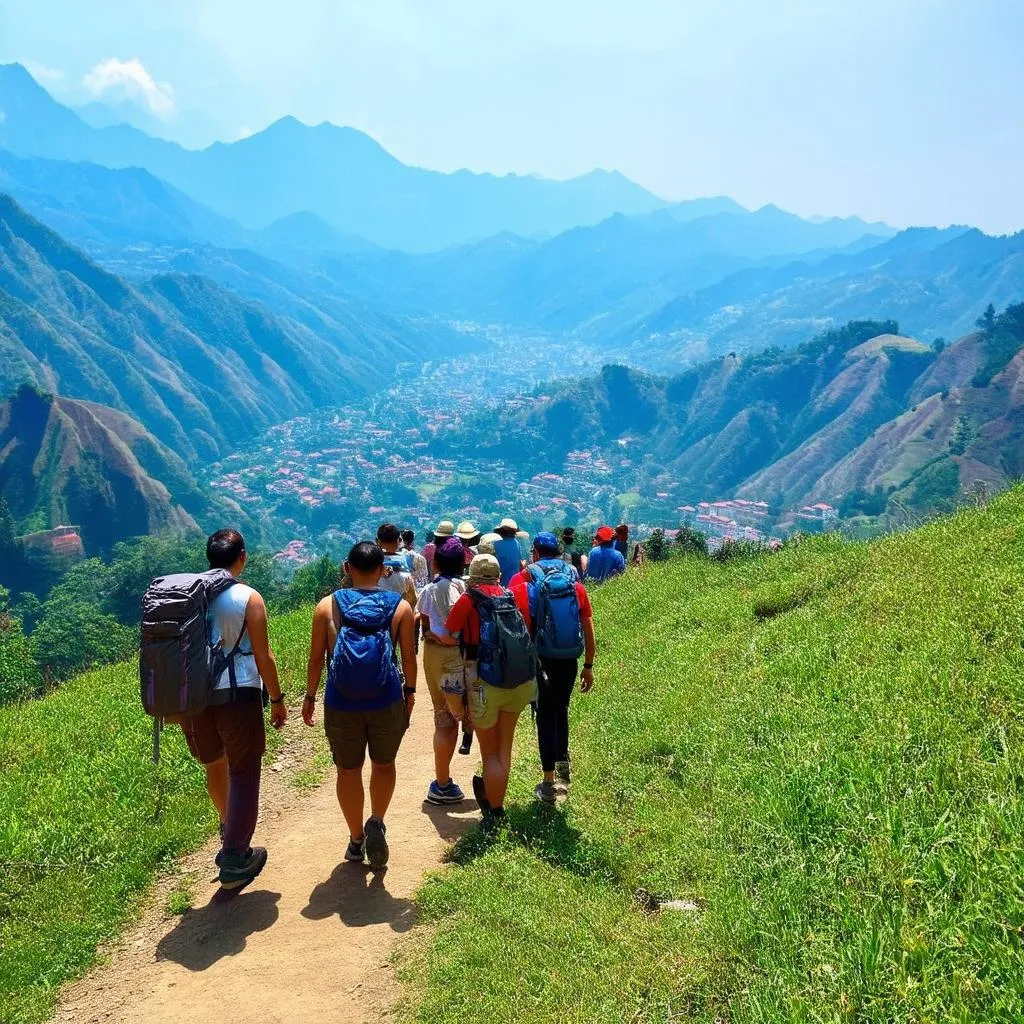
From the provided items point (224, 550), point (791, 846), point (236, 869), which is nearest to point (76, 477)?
point (224, 550)

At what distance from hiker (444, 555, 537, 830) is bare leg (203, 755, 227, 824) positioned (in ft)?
6.35

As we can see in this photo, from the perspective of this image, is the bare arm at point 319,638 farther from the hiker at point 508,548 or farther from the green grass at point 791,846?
the hiker at point 508,548

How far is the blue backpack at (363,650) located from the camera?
4.73 m

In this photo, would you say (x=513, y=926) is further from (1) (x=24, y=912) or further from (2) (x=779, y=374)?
(2) (x=779, y=374)

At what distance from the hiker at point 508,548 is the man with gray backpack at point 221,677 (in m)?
4.53

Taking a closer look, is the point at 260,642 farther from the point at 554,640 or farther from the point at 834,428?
the point at 834,428

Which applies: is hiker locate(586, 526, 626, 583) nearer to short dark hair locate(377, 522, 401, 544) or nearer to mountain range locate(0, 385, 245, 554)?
short dark hair locate(377, 522, 401, 544)

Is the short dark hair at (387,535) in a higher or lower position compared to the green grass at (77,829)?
higher

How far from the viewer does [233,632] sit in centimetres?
481

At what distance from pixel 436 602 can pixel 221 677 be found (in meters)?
1.89

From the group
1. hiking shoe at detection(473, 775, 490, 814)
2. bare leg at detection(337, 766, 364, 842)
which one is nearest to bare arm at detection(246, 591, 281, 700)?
bare leg at detection(337, 766, 364, 842)

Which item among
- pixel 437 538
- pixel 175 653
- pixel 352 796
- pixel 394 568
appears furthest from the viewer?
pixel 437 538

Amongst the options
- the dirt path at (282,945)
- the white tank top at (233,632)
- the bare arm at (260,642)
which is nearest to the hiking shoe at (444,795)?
the dirt path at (282,945)

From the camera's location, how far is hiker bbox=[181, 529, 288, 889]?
481 centimetres
